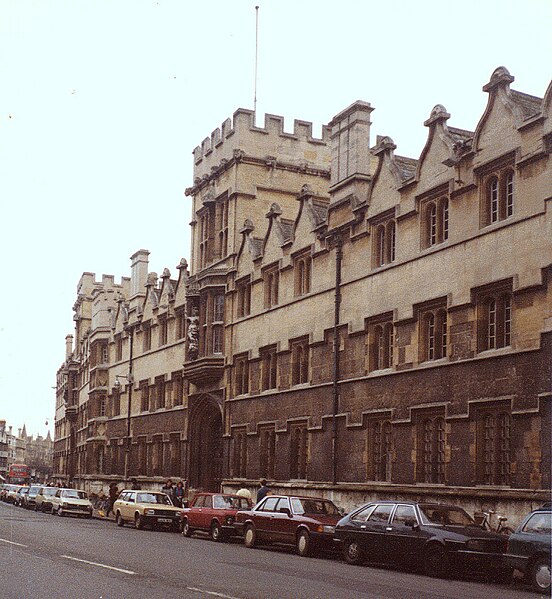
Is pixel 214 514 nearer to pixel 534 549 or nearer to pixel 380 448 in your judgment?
pixel 380 448

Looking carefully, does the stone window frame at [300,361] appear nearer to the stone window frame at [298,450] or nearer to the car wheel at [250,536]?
the stone window frame at [298,450]

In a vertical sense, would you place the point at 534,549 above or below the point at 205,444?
below

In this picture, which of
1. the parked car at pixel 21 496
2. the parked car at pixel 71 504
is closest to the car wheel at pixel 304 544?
the parked car at pixel 71 504

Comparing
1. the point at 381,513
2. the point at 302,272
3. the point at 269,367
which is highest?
the point at 302,272

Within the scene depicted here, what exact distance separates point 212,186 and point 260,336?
9.13m

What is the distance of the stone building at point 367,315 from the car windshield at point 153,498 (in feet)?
11.5

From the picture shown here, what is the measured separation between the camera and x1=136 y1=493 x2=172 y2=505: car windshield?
1437 inches

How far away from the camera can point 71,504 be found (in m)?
45.2

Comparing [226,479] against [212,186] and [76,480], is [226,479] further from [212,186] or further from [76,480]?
[76,480]

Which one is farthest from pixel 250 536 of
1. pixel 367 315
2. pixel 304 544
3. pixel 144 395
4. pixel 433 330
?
pixel 144 395

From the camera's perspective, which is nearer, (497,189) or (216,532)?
(497,189)

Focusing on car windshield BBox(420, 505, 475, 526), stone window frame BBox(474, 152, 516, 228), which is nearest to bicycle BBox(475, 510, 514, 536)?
car windshield BBox(420, 505, 475, 526)

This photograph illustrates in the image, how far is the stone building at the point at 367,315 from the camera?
973 inches

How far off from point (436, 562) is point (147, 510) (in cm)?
1763
